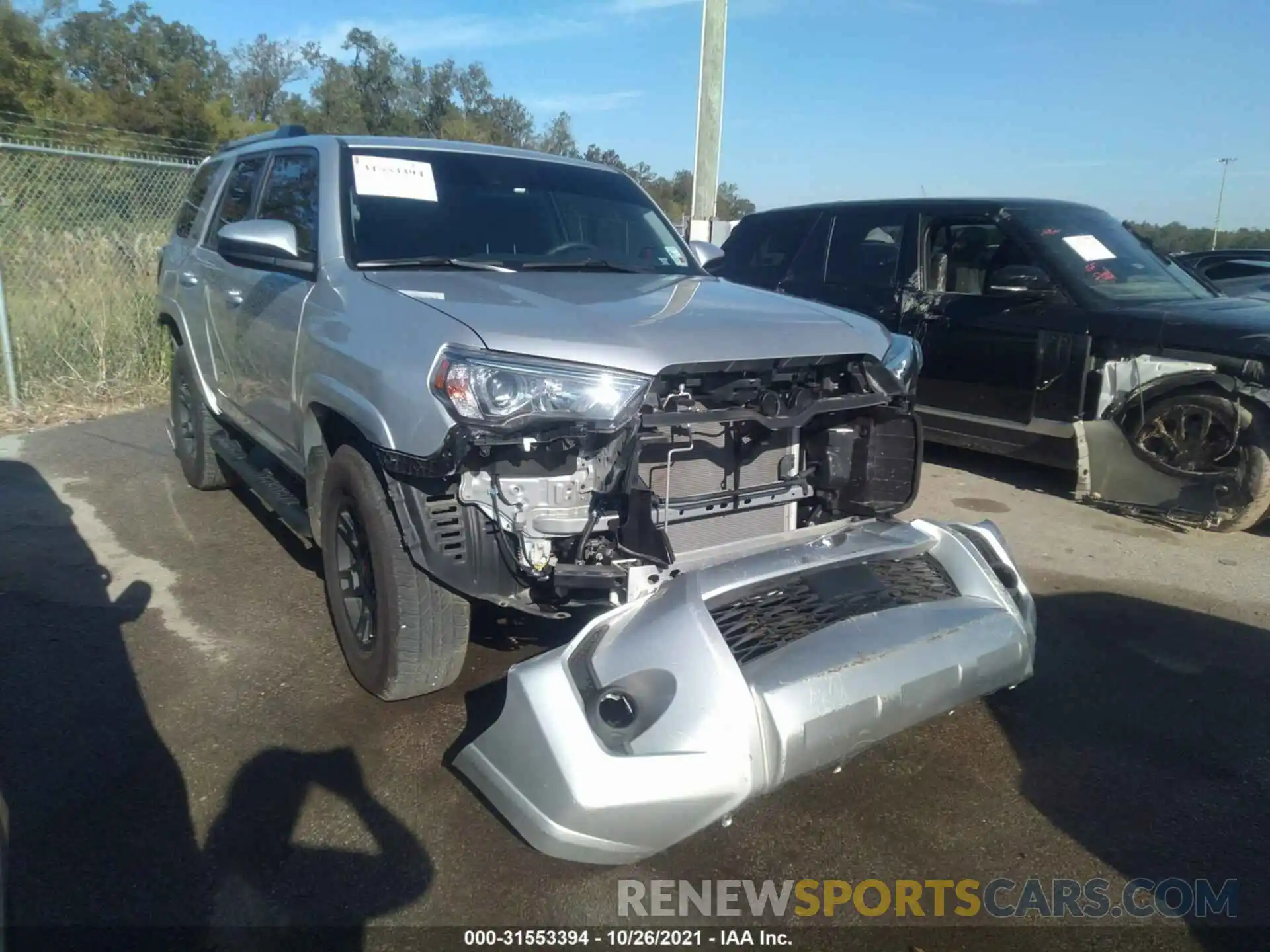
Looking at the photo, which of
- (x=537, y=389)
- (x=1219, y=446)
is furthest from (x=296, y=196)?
(x=1219, y=446)

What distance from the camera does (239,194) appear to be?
4.95 m

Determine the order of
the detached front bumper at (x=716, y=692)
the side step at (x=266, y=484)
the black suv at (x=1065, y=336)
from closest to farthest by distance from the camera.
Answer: the detached front bumper at (x=716, y=692)
the side step at (x=266, y=484)
the black suv at (x=1065, y=336)

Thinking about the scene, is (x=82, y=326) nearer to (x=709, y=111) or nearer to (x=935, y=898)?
(x=709, y=111)

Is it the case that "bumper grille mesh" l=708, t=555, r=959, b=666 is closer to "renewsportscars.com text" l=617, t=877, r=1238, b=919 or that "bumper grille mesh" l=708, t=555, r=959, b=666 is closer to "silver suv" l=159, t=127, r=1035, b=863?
"silver suv" l=159, t=127, r=1035, b=863

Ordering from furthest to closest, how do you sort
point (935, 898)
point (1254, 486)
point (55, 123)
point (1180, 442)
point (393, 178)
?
point (55, 123) → point (1180, 442) → point (1254, 486) → point (393, 178) → point (935, 898)

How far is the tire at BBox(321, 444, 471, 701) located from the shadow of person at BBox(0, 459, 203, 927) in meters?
0.70

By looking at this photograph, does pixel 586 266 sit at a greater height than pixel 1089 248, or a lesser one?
lesser

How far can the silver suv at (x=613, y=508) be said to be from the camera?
2.36 meters

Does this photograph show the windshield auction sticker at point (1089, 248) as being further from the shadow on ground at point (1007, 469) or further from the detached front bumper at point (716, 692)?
the detached front bumper at point (716, 692)

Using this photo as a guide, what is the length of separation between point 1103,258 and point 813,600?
4.71m

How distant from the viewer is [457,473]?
272cm

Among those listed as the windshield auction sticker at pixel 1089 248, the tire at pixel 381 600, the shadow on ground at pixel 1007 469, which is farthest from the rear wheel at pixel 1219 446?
the tire at pixel 381 600

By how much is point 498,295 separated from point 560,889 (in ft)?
5.84

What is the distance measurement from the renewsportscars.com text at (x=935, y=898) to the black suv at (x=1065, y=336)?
3.18 metres
